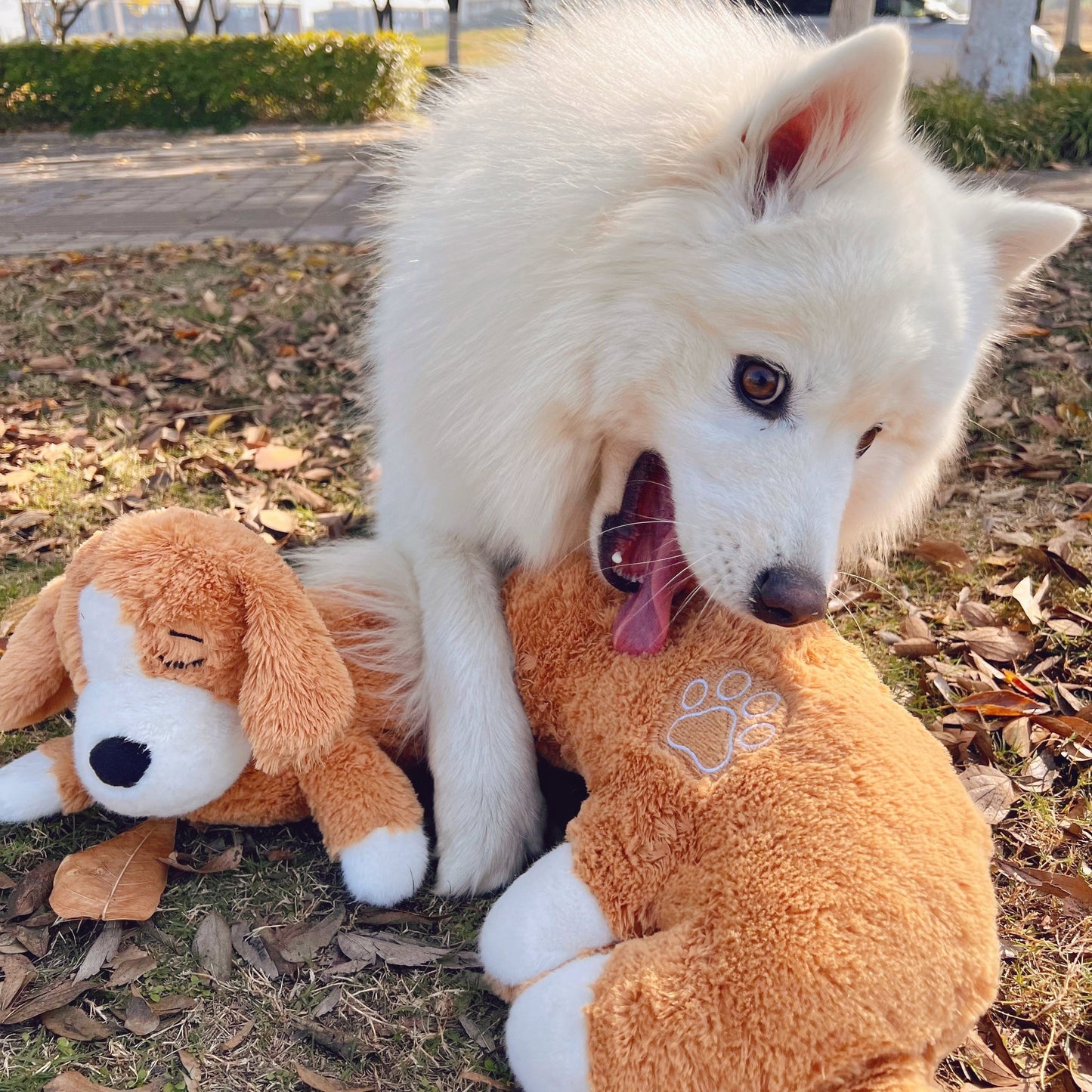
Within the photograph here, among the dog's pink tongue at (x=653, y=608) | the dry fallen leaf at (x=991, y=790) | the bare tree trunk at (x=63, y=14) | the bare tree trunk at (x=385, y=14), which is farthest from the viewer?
the bare tree trunk at (x=385, y=14)

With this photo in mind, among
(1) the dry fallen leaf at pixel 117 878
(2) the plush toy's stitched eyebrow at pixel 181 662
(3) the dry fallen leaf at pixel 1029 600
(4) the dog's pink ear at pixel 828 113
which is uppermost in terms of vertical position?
(4) the dog's pink ear at pixel 828 113

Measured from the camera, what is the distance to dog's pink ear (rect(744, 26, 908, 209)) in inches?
57.9

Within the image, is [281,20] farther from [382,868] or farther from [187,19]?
[382,868]

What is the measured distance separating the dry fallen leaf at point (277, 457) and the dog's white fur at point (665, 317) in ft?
4.85

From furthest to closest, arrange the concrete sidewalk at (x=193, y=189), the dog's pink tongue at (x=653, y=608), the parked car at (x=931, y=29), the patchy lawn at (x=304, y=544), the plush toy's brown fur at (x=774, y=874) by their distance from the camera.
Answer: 1. the parked car at (x=931, y=29)
2. the concrete sidewalk at (x=193, y=189)
3. the dog's pink tongue at (x=653, y=608)
4. the patchy lawn at (x=304, y=544)
5. the plush toy's brown fur at (x=774, y=874)

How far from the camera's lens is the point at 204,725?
158 centimetres

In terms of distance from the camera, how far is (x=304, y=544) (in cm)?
295

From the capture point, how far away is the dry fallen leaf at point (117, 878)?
63.3 inches

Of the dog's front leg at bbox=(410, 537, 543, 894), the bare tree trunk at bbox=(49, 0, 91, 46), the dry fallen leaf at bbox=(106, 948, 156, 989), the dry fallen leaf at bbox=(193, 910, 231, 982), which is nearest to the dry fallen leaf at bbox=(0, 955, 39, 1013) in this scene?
the dry fallen leaf at bbox=(106, 948, 156, 989)

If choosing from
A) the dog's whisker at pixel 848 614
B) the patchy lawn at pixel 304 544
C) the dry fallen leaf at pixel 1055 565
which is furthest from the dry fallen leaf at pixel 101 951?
the dry fallen leaf at pixel 1055 565

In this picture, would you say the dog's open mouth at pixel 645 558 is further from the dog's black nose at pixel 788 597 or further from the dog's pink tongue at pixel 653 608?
the dog's black nose at pixel 788 597

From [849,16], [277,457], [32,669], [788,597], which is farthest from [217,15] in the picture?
[788,597]

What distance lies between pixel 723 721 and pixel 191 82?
1511 cm

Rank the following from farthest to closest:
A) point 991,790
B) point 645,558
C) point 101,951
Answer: point 991,790 → point 645,558 → point 101,951
